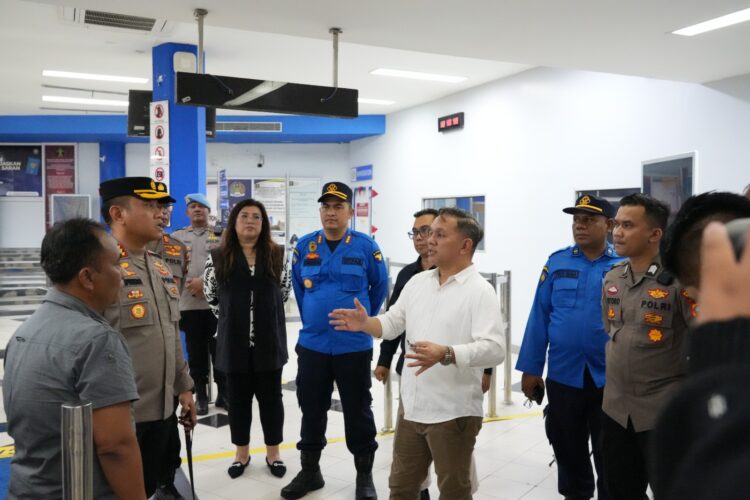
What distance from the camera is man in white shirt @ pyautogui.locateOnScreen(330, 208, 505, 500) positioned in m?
2.29

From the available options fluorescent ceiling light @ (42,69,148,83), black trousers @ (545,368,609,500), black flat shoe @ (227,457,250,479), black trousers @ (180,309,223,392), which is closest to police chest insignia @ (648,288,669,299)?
black trousers @ (545,368,609,500)

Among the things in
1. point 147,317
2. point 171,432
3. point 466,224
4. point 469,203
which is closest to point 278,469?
point 171,432

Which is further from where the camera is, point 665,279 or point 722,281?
point 665,279

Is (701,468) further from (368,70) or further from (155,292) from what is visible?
(368,70)

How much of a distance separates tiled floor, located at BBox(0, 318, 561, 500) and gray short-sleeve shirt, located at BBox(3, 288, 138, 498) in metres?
1.93

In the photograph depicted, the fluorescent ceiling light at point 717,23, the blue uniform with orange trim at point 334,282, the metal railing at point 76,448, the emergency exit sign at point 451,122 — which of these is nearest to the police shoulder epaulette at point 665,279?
the blue uniform with orange trim at point 334,282

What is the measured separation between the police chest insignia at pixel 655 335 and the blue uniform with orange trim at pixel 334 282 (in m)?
1.46

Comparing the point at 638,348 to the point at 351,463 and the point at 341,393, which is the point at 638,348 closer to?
the point at 341,393

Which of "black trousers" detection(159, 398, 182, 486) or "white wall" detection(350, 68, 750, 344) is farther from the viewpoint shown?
"white wall" detection(350, 68, 750, 344)

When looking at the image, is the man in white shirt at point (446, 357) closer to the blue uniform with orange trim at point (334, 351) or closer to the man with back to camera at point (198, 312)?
the blue uniform with orange trim at point (334, 351)

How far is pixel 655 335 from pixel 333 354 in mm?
1629

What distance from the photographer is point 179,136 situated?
597 centimetres

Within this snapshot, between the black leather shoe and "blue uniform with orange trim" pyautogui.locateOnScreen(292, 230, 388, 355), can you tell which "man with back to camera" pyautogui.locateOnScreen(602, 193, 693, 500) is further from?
the black leather shoe

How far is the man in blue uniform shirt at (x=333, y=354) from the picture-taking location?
3.29 meters
